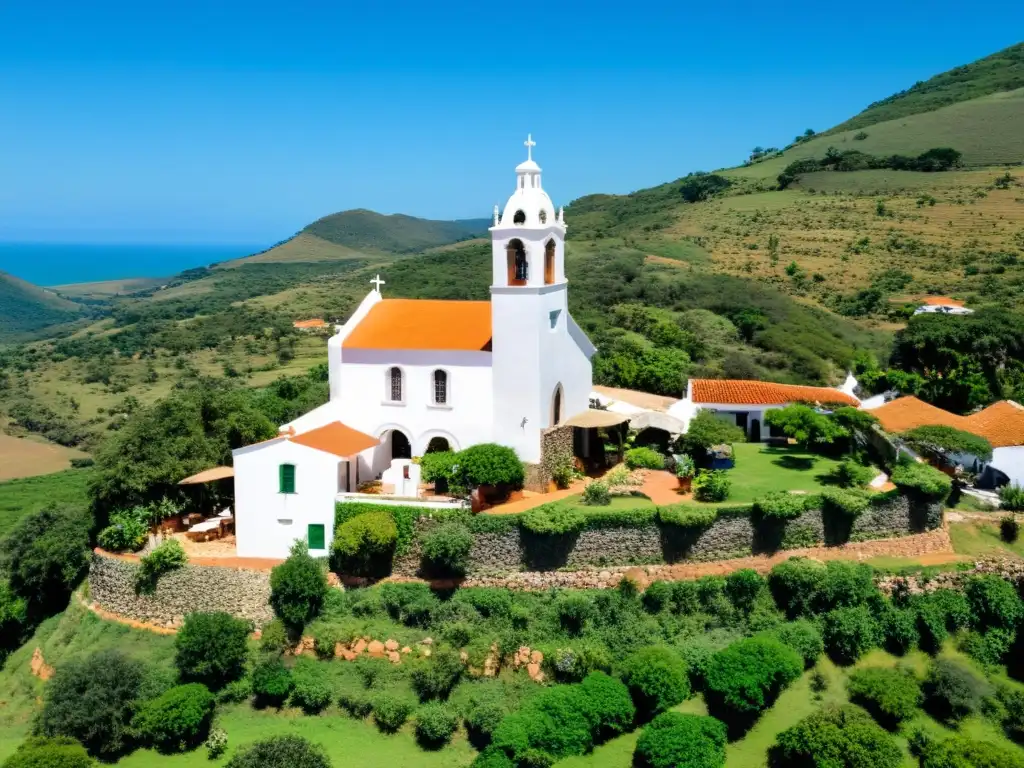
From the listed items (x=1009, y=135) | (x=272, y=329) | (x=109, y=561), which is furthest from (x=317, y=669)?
(x=1009, y=135)

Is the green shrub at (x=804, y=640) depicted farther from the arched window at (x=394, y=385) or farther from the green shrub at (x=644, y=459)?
the arched window at (x=394, y=385)

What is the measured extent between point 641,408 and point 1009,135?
285ft

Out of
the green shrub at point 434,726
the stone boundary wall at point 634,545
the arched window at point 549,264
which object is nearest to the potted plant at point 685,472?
the stone boundary wall at point 634,545

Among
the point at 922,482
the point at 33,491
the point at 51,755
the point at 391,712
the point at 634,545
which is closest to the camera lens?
the point at 51,755

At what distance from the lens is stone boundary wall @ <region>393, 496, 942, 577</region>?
2506 centimetres

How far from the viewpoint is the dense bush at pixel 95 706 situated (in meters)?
22.1

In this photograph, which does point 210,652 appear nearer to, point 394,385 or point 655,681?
point 394,385

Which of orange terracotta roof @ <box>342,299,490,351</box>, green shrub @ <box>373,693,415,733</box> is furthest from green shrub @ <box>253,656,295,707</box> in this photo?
orange terracotta roof @ <box>342,299,490,351</box>

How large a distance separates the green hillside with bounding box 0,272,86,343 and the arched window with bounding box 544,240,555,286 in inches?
5323

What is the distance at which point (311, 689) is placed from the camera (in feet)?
75.8

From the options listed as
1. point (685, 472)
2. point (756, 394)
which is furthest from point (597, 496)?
point (756, 394)

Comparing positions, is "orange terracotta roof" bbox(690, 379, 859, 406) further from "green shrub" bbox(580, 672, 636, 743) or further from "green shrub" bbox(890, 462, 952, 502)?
"green shrub" bbox(580, 672, 636, 743)

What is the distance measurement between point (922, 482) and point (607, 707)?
11618mm

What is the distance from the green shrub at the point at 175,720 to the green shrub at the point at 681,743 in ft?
35.1
